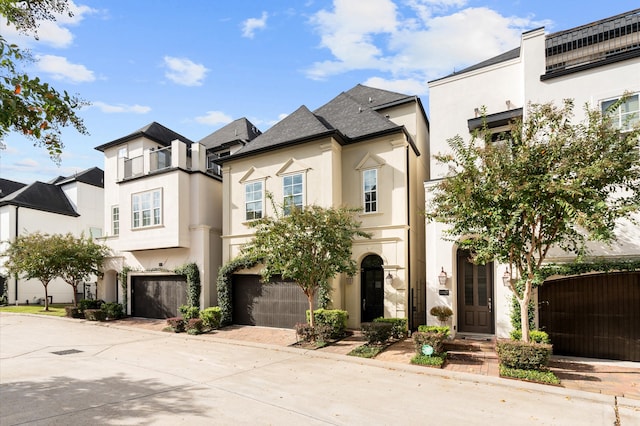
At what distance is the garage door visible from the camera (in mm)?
16006

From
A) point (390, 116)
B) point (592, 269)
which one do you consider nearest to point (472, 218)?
point (592, 269)

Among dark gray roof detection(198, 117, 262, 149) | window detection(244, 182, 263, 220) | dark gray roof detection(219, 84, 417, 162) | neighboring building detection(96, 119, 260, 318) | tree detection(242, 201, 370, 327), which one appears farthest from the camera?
dark gray roof detection(198, 117, 262, 149)

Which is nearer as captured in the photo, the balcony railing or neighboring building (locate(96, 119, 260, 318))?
the balcony railing

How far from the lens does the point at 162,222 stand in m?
18.6

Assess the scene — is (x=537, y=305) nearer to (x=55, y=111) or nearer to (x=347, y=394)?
(x=347, y=394)

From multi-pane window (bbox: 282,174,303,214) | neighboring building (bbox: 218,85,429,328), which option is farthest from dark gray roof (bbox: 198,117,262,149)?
multi-pane window (bbox: 282,174,303,214)

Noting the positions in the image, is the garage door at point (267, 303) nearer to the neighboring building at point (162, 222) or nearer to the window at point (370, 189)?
the neighboring building at point (162, 222)

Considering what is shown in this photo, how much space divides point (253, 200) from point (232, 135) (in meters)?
7.77

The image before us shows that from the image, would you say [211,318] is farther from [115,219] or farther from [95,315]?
[115,219]

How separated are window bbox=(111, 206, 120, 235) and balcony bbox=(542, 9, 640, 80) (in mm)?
21763

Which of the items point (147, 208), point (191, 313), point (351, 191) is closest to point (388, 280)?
point (351, 191)

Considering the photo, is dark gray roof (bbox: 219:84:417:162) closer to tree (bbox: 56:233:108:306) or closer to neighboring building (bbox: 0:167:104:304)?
tree (bbox: 56:233:108:306)

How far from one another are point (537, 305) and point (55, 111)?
12444mm

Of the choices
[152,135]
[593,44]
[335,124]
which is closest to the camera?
[593,44]
